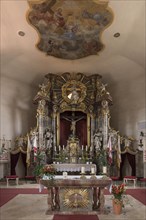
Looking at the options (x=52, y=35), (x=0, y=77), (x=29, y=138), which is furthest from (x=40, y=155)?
(x=52, y=35)

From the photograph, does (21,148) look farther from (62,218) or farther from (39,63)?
(62,218)

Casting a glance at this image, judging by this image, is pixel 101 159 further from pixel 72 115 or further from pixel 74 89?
pixel 74 89

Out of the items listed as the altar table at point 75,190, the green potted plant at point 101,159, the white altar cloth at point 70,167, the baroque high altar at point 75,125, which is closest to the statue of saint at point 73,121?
the baroque high altar at point 75,125

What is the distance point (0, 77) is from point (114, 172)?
9.48 metres

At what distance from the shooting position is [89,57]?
1599 cm

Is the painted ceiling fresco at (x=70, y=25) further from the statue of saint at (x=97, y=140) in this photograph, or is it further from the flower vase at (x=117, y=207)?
the flower vase at (x=117, y=207)

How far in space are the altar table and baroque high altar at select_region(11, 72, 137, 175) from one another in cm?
751

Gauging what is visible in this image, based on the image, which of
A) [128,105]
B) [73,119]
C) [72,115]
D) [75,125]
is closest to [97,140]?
[75,125]

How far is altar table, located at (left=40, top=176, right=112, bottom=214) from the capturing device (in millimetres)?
7129

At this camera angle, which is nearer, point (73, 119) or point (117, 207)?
point (117, 207)

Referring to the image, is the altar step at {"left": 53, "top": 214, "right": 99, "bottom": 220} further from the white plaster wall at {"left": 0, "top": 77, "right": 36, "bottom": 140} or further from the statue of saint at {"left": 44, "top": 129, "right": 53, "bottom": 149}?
the white plaster wall at {"left": 0, "top": 77, "right": 36, "bottom": 140}

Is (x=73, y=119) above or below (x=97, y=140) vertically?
above

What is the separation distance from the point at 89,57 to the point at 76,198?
10.5 meters

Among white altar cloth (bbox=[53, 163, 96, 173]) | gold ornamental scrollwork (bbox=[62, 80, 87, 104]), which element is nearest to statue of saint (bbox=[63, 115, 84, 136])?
gold ornamental scrollwork (bbox=[62, 80, 87, 104])
